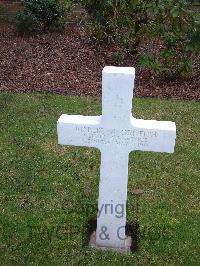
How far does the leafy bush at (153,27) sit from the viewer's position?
588cm

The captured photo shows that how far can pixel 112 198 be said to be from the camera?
12.4 feet

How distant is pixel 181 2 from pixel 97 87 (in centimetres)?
253

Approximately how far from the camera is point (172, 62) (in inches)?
304

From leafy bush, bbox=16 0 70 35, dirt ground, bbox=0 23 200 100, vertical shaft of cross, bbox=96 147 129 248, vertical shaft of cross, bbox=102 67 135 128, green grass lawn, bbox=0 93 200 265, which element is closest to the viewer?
vertical shaft of cross, bbox=102 67 135 128

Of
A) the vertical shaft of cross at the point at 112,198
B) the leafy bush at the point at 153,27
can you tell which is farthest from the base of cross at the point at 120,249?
the leafy bush at the point at 153,27

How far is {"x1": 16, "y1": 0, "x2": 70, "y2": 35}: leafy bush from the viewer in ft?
33.2

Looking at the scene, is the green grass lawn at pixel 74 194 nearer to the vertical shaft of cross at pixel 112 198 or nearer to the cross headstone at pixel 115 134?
the vertical shaft of cross at pixel 112 198

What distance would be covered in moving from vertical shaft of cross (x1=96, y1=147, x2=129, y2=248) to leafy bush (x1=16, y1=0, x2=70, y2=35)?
22.9ft

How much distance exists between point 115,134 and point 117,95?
13.1 inches

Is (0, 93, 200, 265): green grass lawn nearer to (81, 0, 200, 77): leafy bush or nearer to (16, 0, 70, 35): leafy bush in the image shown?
(81, 0, 200, 77): leafy bush

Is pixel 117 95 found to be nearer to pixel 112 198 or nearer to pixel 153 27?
pixel 112 198

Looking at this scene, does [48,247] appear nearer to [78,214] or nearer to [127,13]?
[78,214]

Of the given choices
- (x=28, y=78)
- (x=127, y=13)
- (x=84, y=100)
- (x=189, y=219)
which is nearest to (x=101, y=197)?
(x=189, y=219)

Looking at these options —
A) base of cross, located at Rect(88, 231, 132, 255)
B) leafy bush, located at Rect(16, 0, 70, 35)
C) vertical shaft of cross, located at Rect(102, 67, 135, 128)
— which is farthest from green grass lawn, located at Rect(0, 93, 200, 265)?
leafy bush, located at Rect(16, 0, 70, 35)
